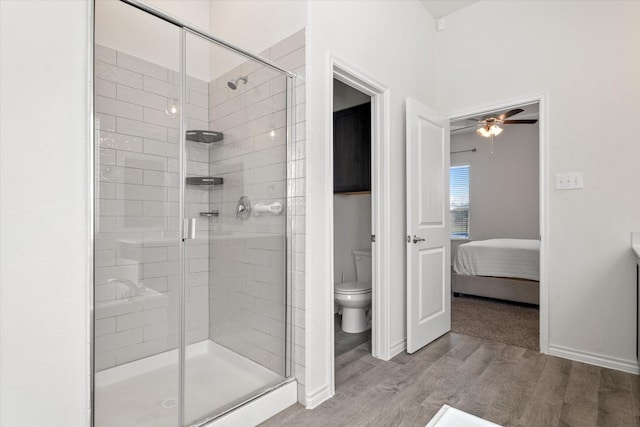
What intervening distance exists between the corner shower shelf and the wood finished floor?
1.29m

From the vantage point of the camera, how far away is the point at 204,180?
1791 mm

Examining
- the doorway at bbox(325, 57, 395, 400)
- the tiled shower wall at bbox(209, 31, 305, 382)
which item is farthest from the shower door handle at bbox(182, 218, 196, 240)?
the doorway at bbox(325, 57, 395, 400)

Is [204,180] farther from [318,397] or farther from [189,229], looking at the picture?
[318,397]

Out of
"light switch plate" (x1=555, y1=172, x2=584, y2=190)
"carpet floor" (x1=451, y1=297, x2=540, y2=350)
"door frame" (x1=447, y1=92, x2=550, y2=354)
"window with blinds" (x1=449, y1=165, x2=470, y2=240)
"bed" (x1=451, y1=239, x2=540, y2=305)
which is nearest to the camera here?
"light switch plate" (x1=555, y1=172, x2=584, y2=190)

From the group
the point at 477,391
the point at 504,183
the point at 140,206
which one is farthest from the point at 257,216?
the point at 504,183

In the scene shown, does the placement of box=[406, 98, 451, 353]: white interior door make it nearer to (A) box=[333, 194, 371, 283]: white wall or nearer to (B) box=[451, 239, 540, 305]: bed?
(A) box=[333, 194, 371, 283]: white wall

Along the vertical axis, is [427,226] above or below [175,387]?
above

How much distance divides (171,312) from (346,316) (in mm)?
1979

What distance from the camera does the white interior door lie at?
277 centimetres

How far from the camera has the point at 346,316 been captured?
335 cm

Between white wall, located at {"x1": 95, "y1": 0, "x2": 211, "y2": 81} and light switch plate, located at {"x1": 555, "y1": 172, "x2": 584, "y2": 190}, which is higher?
white wall, located at {"x1": 95, "y1": 0, "x2": 211, "y2": 81}

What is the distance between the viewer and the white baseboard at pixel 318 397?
200 centimetres

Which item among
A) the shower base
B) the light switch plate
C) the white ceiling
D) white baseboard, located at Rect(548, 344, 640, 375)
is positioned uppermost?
the white ceiling

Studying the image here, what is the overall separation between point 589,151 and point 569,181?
24 centimetres
